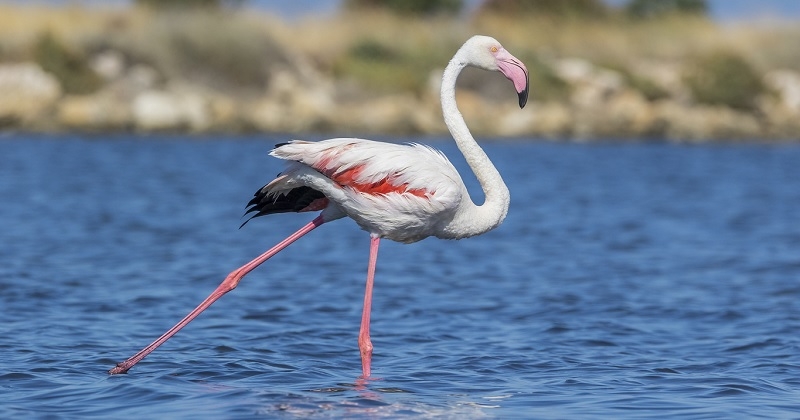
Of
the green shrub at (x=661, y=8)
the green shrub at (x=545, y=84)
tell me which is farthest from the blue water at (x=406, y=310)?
the green shrub at (x=661, y=8)

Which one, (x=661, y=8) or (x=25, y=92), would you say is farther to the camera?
(x=661, y=8)

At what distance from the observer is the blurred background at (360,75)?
30953 mm

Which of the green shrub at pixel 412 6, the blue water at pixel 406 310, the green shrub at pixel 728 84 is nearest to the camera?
the blue water at pixel 406 310

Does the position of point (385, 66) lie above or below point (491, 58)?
above

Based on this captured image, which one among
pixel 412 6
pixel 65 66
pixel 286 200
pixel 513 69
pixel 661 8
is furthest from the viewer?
pixel 661 8

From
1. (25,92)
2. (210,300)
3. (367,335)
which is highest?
(25,92)

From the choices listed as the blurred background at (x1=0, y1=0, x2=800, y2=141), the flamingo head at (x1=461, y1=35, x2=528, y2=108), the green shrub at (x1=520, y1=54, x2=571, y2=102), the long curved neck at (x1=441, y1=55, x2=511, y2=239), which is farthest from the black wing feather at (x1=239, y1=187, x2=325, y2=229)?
the green shrub at (x1=520, y1=54, x2=571, y2=102)

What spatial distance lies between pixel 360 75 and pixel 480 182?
28470 millimetres

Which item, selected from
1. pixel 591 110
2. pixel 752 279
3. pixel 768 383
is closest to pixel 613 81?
pixel 591 110

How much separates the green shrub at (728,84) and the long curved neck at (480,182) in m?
29.8

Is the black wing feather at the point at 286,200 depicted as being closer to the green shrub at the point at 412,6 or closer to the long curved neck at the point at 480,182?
the long curved neck at the point at 480,182

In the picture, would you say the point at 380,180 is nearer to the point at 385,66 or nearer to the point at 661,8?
the point at 385,66

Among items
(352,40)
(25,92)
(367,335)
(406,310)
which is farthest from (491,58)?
(352,40)

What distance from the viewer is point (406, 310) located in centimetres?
988
